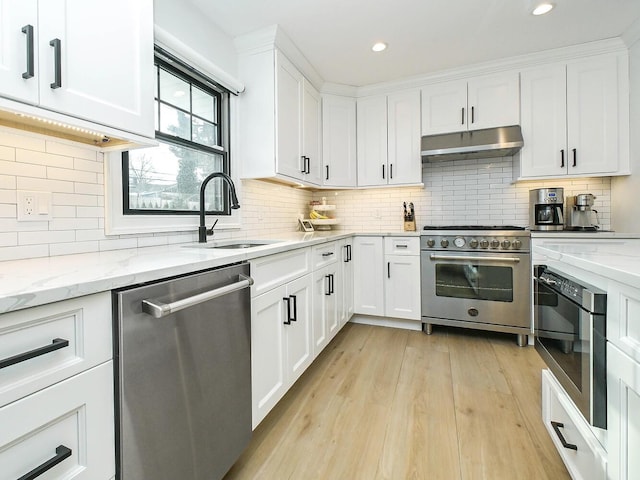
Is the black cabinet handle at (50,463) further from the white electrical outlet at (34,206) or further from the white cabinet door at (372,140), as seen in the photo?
the white cabinet door at (372,140)

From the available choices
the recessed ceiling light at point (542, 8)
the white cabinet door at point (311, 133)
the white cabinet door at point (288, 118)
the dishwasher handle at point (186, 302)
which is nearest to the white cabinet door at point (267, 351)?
the dishwasher handle at point (186, 302)

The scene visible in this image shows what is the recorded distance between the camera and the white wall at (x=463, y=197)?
2.96m

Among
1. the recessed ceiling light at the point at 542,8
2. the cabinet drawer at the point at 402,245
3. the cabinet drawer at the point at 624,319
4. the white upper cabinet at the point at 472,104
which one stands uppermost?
the recessed ceiling light at the point at 542,8

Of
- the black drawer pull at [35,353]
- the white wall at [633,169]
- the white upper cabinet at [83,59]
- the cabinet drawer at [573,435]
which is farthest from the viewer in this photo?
the white wall at [633,169]

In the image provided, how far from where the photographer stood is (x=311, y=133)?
2.99 metres

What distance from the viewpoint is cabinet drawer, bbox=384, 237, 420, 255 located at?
9.72ft

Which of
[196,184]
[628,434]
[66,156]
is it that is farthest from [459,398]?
[66,156]

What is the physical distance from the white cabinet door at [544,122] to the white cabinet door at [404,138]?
36.4 inches

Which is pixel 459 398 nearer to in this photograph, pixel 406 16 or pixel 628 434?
pixel 628 434

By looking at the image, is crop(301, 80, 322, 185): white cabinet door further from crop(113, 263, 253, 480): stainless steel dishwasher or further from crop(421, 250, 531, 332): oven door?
crop(113, 263, 253, 480): stainless steel dishwasher

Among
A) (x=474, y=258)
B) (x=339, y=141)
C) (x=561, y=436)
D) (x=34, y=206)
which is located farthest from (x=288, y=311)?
(x=339, y=141)

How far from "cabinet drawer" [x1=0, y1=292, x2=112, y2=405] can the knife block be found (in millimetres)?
2910

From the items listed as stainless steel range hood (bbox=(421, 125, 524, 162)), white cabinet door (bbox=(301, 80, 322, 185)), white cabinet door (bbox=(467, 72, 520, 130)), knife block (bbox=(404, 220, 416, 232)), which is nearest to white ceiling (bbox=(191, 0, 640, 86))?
white cabinet door (bbox=(467, 72, 520, 130))

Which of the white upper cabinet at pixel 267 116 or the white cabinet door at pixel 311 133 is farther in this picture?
the white cabinet door at pixel 311 133
